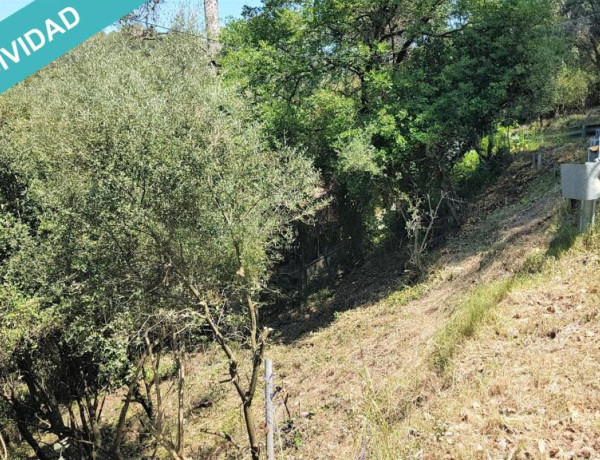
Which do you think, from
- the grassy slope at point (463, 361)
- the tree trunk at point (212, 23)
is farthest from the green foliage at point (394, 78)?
the tree trunk at point (212, 23)

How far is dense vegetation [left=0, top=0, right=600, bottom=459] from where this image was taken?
6.98 meters

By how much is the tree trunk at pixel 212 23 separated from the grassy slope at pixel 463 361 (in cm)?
A: 1135

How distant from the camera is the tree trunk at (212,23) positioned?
18.9 meters

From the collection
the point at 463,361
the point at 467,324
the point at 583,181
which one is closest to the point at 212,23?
the point at 583,181

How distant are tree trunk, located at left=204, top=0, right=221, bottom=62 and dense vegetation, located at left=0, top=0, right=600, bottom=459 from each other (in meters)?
0.66

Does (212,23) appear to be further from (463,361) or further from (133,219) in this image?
(463,361)

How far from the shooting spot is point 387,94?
14.4 meters

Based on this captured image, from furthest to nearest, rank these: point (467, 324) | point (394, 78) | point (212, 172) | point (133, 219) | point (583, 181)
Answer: point (394, 78), point (212, 172), point (467, 324), point (583, 181), point (133, 219)

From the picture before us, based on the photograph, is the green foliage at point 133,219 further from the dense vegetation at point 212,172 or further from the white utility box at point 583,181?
the white utility box at point 583,181

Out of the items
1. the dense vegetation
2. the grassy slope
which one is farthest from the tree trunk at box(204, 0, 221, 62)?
the grassy slope

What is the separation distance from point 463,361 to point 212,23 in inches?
695

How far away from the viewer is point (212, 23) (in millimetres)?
19609

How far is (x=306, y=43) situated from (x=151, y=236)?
982 centimetres

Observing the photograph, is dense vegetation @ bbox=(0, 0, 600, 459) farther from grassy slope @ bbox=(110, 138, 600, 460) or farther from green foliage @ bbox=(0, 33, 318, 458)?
grassy slope @ bbox=(110, 138, 600, 460)
